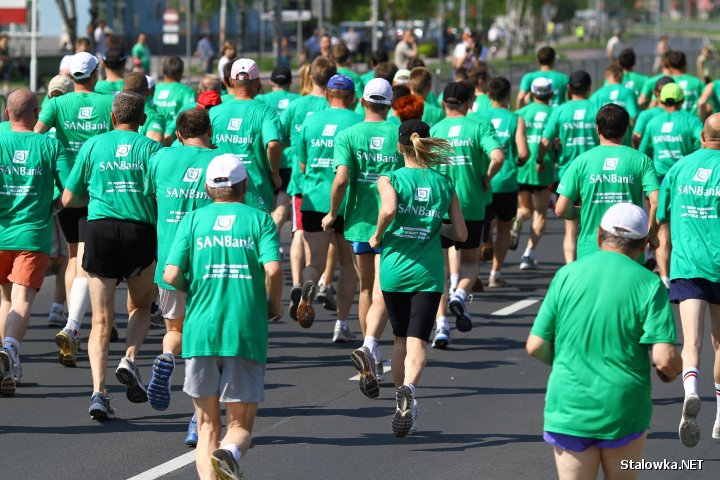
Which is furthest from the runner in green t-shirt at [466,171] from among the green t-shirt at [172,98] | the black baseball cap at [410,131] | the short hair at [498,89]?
the green t-shirt at [172,98]

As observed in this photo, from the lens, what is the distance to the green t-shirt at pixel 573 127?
47.3 feet

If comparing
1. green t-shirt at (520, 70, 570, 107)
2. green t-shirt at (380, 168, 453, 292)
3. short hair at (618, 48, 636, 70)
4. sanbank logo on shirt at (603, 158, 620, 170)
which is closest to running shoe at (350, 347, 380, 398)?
green t-shirt at (380, 168, 453, 292)

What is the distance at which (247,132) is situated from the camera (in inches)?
461

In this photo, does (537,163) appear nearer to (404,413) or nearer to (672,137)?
(672,137)

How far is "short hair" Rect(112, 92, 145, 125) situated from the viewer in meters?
9.31

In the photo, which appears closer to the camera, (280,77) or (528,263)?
(280,77)

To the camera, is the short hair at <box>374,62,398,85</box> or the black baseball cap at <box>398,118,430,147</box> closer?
the black baseball cap at <box>398,118,430,147</box>

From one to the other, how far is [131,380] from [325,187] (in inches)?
138

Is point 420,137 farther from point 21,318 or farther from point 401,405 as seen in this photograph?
point 21,318

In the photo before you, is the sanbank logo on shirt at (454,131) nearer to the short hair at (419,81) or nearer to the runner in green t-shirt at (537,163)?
the short hair at (419,81)

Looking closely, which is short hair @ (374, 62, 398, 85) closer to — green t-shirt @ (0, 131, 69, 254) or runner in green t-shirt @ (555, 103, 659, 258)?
runner in green t-shirt @ (555, 103, 659, 258)

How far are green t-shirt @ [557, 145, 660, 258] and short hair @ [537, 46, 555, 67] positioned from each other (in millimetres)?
7384

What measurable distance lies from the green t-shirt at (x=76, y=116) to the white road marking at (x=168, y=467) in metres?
4.00

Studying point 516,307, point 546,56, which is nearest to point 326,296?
point 516,307
